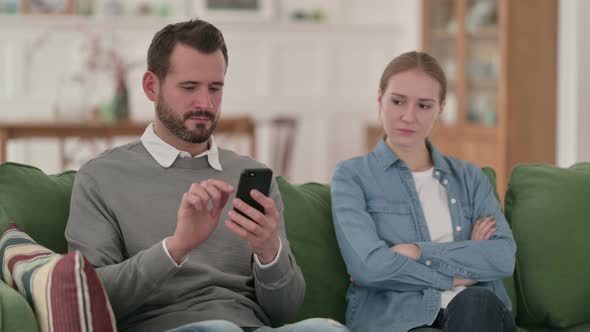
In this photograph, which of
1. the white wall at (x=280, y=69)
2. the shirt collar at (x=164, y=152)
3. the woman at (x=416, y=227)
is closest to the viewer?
the shirt collar at (x=164, y=152)

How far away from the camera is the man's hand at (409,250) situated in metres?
2.15

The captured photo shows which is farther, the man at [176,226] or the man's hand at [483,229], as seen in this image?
the man's hand at [483,229]

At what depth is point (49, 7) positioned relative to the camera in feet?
23.0

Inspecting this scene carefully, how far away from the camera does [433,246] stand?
84.8 inches

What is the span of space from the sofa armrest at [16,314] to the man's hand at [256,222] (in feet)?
1.35

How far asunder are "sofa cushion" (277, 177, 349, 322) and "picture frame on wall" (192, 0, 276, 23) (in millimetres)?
5116

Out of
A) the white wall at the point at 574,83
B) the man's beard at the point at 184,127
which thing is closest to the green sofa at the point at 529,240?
the man's beard at the point at 184,127

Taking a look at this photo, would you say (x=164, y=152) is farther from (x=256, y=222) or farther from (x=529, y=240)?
(x=529, y=240)

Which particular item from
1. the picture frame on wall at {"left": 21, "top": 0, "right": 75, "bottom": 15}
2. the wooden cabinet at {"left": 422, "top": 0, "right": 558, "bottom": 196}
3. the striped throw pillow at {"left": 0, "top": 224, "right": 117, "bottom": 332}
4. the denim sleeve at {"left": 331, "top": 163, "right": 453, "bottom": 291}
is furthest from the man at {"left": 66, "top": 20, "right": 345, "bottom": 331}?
the picture frame on wall at {"left": 21, "top": 0, "right": 75, "bottom": 15}

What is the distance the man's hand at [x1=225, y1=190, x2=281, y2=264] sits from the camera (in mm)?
1736

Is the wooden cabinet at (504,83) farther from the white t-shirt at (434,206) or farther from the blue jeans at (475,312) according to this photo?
the blue jeans at (475,312)

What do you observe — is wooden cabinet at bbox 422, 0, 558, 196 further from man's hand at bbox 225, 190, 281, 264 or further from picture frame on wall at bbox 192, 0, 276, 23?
man's hand at bbox 225, 190, 281, 264

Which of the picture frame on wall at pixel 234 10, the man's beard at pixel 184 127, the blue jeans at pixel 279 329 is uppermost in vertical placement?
the picture frame on wall at pixel 234 10

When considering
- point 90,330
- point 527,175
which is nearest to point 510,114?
point 527,175
